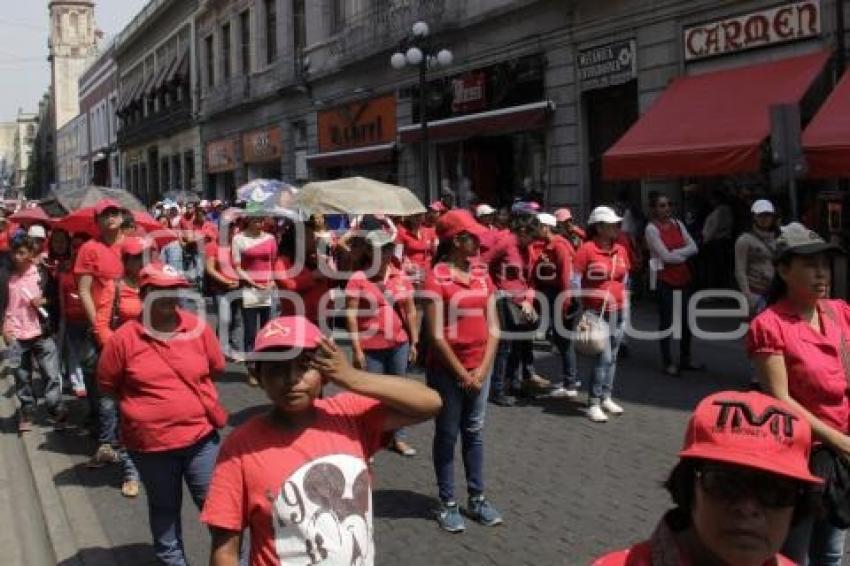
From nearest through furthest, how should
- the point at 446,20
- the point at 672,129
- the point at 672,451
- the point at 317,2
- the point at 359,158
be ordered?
1. the point at 672,451
2. the point at 672,129
3. the point at 446,20
4. the point at 359,158
5. the point at 317,2

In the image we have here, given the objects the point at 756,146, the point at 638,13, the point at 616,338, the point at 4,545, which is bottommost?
the point at 4,545

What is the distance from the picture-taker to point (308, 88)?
1198 inches

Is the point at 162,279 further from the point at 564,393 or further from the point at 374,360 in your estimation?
the point at 564,393

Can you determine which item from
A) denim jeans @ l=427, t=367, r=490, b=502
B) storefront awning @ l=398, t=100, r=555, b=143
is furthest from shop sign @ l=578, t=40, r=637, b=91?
denim jeans @ l=427, t=367, r=490, b=502

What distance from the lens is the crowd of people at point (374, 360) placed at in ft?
6.27

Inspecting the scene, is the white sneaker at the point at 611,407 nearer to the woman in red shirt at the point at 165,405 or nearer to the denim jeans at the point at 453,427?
the denim jeans at the point at 453,427

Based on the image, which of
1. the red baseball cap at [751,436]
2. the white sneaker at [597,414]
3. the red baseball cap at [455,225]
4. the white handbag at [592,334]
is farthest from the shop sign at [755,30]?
the red baseball cap at [751,436]

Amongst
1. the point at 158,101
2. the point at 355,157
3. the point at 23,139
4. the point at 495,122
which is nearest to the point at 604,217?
the point at 495,122

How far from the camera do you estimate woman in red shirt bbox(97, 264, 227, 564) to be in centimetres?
454

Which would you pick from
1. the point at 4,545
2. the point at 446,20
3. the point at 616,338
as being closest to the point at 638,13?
the point at 446,20

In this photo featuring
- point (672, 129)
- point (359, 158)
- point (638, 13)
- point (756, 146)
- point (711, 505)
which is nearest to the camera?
point (711, 505)

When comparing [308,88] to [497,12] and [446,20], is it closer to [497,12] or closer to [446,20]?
[446,20]

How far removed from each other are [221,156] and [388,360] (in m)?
34.8

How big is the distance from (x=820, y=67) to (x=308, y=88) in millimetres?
20031
